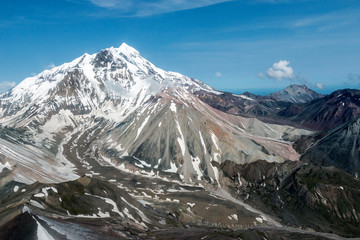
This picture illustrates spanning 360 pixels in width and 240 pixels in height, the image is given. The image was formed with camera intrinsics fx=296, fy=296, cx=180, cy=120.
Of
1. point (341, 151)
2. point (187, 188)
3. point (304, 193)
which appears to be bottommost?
point (187, 188)

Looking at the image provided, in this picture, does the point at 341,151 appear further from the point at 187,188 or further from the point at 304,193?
the point at 187,188

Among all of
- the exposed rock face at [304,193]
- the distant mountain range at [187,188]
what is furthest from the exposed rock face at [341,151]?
the exposed rock face at [304,193]

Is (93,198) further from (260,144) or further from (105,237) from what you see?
(260,144)

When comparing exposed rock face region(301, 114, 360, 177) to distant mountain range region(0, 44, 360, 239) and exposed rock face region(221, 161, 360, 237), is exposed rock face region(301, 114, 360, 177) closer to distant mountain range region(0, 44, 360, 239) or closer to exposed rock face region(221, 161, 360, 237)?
distant mountain range region(0, 44, 360, 239)

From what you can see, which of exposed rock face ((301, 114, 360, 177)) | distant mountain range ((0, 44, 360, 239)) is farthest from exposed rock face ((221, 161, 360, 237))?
exposed rock face ((301, 114, 360, 177))

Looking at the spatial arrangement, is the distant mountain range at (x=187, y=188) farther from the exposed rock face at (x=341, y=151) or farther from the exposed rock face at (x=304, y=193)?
the exposed rock face at (x=341, y=151)

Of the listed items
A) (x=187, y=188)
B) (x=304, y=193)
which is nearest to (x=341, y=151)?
(x=304, y=193)
